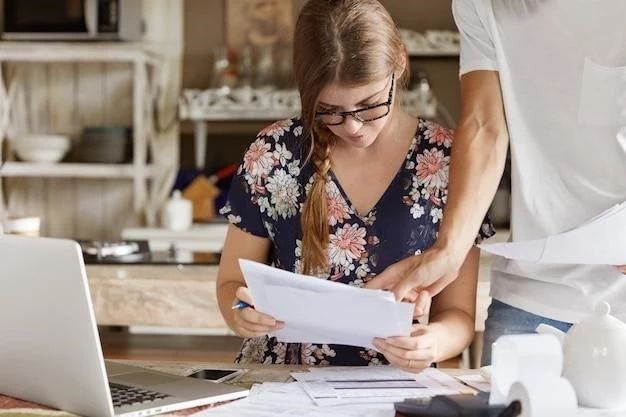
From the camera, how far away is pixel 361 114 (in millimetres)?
1823

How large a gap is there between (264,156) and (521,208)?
20.0 inches

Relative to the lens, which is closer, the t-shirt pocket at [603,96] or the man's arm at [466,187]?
the man's arm at [466,187]

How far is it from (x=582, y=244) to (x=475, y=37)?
0.50 meters

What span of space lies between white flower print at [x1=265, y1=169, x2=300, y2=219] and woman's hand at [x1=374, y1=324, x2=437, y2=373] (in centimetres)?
42

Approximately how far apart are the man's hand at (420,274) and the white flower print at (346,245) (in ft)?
0.55

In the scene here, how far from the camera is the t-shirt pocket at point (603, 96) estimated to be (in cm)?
184

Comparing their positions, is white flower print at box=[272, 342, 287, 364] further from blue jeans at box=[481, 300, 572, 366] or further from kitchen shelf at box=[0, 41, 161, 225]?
kitchen shelf at box=[0, 41, 161, 225]

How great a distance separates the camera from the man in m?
1.84

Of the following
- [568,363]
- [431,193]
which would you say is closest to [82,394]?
[568,363]

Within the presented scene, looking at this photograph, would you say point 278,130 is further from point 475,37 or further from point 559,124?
point 559,124

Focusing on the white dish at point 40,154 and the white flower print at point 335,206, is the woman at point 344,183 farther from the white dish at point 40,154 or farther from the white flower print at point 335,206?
the white dish at point 40,154

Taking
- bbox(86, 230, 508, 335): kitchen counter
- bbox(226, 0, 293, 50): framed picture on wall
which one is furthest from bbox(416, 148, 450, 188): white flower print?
bbox(226, 0, 293, 50): framed picture on wall

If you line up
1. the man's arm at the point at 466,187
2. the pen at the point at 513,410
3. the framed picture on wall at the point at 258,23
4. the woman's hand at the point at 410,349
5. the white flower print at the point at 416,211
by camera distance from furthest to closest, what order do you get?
the framed picture on wall at the point at 258,23 < the white flower print at the point at 416,211 < the man's arm at the point at 466,187 < the woman's hand at the point at 410,349 < the pen at the point at 513,410

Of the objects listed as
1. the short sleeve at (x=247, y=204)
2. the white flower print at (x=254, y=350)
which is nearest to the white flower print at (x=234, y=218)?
the short sleeve at (x=247, y=204)
